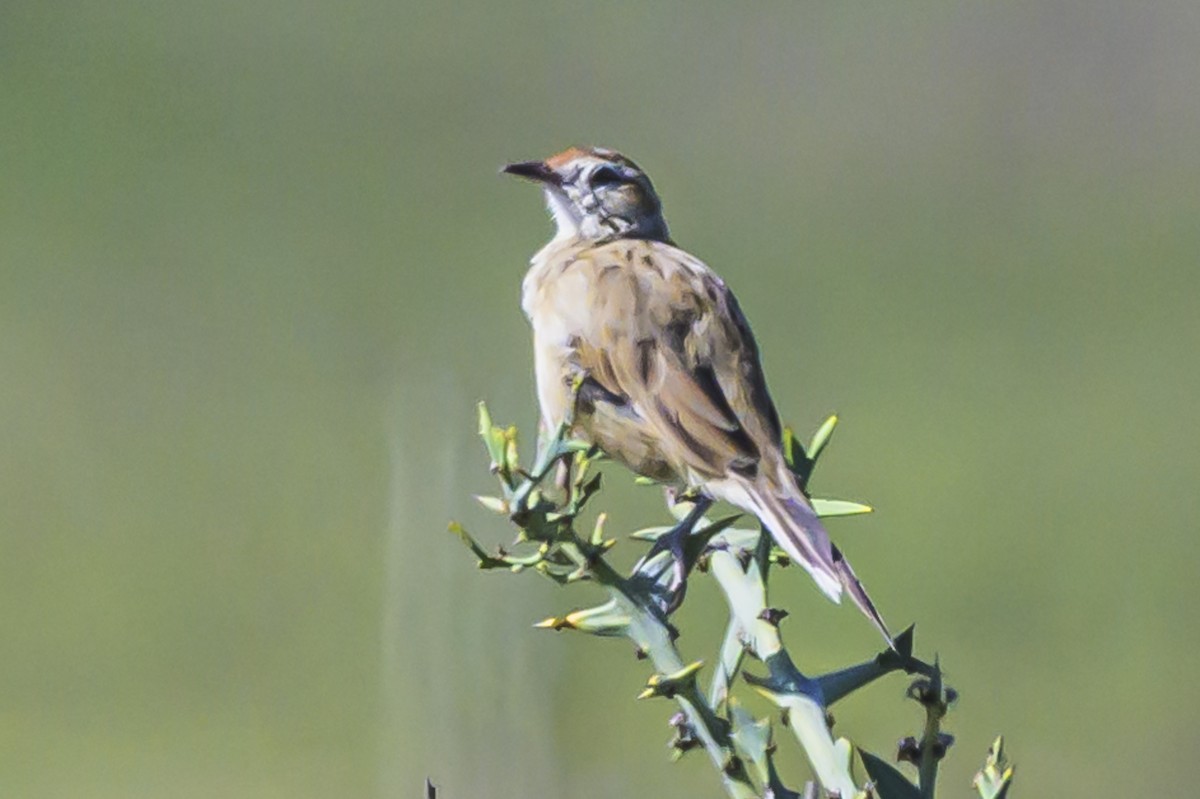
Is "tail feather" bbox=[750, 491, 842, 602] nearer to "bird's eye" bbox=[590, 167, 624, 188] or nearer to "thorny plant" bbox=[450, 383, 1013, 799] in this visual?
"thorny plant" bbox=[450, 383, 1013, 799]

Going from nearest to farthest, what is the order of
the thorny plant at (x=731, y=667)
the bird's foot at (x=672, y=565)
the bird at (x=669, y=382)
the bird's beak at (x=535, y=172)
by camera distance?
the thorny plant at (x=731, y=667), the bird's foot at (x=672, y=565), the bird at (x=669, y=382), the bird's beak at (x=535, y=172)

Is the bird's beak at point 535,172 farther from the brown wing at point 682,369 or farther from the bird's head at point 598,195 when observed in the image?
the brown wing at point 682,369

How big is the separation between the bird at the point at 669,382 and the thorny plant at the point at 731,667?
0.09m

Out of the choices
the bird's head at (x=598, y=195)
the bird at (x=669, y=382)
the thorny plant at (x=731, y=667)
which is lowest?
A: the thorny plant at (x=731, y=667)

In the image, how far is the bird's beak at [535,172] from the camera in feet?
4.23

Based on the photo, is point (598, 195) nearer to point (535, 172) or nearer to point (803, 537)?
point (535, 172)

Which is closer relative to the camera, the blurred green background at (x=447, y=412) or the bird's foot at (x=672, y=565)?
the bird's foot at (x=672, y=565)

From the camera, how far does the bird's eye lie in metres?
1.38

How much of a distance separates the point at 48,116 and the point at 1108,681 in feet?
6.92

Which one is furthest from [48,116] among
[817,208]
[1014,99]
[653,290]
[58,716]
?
[653,290]

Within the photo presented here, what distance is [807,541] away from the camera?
2.78ft

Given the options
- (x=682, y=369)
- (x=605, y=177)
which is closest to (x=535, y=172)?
(x=605, y=177)

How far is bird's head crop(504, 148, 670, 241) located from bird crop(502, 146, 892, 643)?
66 mm

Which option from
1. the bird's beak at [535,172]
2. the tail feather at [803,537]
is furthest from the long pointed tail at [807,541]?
the bird's beak at [535,172]
